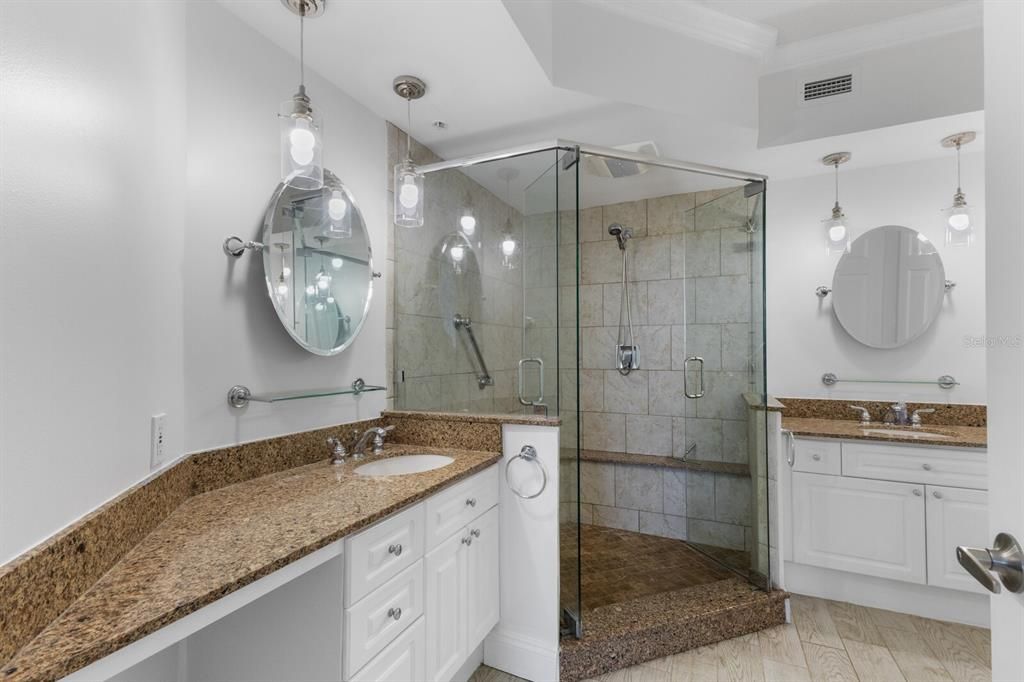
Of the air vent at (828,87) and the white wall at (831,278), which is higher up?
the air vent at (828,87)

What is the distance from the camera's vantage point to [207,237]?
4.79ft

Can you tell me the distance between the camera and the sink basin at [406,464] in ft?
6.23

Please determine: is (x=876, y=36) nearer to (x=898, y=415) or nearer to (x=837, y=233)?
(x=837, y=233)

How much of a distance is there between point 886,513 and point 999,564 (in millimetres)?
2224

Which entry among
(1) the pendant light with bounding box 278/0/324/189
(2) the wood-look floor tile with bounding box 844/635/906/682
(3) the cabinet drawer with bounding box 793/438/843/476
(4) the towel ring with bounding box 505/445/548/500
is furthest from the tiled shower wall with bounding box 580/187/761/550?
(1) the pendant light with bounding box 278/0/324/189

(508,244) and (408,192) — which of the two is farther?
(508,244)

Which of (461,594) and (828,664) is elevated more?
(461,594)

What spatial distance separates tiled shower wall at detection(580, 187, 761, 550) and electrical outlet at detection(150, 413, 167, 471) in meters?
2.50

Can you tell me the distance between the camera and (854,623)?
2.29 metres

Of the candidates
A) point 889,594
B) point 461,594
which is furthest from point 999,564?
point 889,594

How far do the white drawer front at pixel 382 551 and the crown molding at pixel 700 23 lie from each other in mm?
2212

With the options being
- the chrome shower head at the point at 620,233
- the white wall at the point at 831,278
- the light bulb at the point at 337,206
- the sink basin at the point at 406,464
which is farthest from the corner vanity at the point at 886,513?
the light bulb at the point at 337,206

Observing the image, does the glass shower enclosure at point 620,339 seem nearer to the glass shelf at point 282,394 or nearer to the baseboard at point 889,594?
the glass shelf at point 282,394

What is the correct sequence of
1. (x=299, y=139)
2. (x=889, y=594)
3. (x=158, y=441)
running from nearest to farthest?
1. (x=158, y=441)
2. (x=299, y=139)
3. (x=889, y=594)
